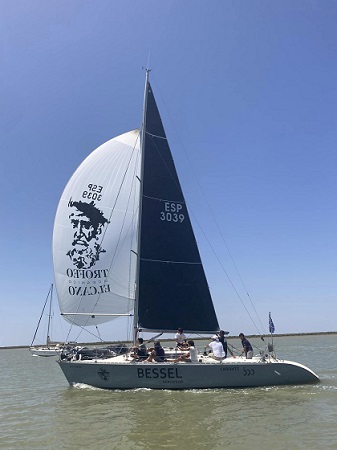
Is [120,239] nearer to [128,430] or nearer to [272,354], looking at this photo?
[272,354]

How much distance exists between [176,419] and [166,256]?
7.60 m

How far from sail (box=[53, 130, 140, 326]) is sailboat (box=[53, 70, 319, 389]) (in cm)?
4

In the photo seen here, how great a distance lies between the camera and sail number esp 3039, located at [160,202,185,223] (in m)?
17.3

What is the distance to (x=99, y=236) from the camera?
17594 mm

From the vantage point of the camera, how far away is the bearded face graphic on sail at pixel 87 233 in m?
17.2

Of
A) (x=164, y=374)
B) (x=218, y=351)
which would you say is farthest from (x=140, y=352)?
(x=218, y=351)

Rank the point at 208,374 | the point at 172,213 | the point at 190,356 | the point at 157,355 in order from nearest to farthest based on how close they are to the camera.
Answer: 1. the point at 208,374
2. the point at 190,356
3. the point at 157,355
4. the point at 172,213

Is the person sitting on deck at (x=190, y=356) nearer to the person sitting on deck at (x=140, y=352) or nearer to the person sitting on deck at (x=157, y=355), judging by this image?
the person sitting on deck at (x=157, y=355)

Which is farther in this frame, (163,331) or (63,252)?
(63,252)

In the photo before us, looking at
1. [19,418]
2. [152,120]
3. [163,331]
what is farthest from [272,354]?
[152,120]

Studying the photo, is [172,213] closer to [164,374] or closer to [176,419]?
[164,374]

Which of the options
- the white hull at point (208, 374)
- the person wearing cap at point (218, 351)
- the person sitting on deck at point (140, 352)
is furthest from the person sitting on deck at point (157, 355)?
the person wearing cap at point (218, 351)

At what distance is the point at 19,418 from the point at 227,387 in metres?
6.73

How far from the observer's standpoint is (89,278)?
1695 cm
